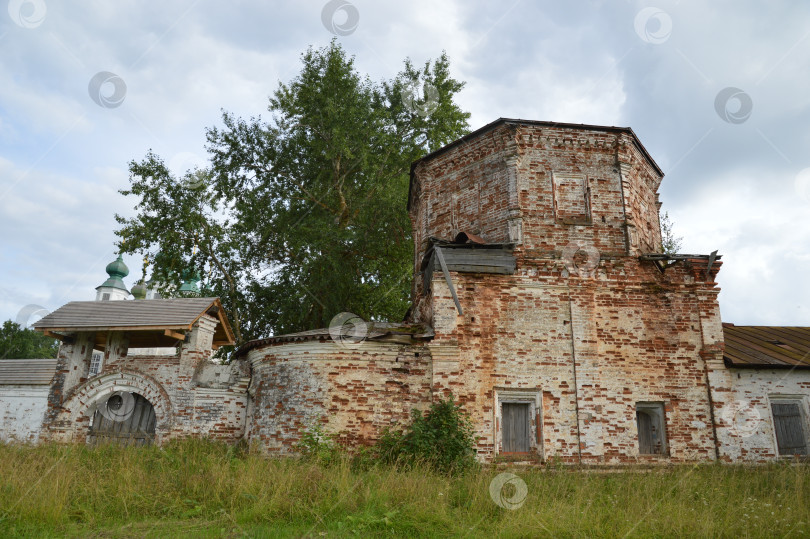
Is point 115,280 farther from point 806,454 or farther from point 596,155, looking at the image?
point 806,454

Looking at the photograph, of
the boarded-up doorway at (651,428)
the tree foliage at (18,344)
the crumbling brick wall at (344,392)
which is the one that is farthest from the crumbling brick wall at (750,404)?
the tree foliage at (18,344)

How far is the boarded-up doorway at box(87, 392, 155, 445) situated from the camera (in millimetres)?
13422

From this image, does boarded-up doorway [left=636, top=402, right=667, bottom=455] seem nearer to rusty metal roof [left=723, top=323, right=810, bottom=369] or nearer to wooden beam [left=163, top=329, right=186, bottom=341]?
rusty metal roof [left=723, top=323, right=810, bottom=369]

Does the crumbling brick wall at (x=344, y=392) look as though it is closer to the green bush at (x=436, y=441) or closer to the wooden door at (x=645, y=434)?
the green bush at (x=436, y=441)

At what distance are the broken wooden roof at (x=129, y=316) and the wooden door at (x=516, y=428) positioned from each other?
316 inches

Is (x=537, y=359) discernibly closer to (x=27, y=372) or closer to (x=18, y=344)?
(x=27, y=372)

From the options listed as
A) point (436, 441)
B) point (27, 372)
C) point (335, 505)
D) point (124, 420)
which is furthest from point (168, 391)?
point (27, 372)

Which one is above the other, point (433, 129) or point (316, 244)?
point (433, 129)

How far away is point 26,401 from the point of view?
19.2 metres

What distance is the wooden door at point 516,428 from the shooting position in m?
11.2

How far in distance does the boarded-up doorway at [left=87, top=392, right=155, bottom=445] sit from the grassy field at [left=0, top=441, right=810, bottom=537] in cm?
454

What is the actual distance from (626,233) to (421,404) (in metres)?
6.41

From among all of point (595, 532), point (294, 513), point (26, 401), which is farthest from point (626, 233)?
point (26, 401)

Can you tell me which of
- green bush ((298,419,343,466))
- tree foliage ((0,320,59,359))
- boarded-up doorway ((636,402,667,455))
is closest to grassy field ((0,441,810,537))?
green bush ((298,419,343,466))
